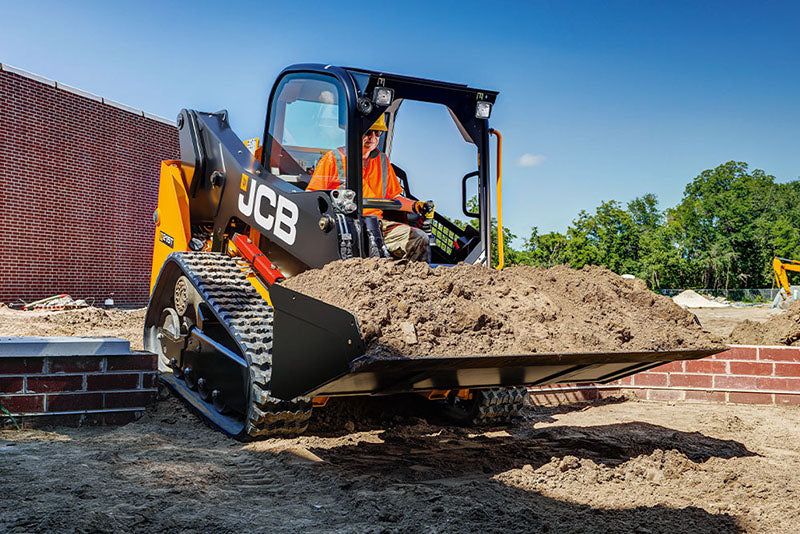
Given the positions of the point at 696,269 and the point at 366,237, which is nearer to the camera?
the point at 366,237

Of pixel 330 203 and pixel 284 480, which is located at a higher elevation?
pixel 330 203

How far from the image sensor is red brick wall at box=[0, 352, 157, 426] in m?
4.44

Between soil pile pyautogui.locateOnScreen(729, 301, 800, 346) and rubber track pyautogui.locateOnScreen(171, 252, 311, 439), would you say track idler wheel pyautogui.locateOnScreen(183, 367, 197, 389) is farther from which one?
soil pile pyautogui.locateOnScreen(729, 301, 800, 346)

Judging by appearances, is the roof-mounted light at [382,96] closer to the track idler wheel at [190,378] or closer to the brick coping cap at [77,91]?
the track idler wheel at [190,378]

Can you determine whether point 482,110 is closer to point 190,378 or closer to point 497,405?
point 497,405

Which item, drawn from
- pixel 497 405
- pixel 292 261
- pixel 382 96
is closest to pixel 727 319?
pixel 497 405

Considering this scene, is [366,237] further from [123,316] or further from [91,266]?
[91,266]

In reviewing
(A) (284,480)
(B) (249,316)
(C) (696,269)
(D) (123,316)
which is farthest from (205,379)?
(C) (696,269)

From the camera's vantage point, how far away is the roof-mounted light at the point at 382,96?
15.0 feet

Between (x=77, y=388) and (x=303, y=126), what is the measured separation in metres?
2.56

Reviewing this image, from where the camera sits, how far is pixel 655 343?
387 centimetres

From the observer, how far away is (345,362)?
322 centimetres

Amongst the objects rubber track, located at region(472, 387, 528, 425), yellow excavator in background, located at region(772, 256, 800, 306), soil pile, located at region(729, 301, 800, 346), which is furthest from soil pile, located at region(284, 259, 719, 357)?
yellow excavator in background, located at region(772, 256, 800, 306)

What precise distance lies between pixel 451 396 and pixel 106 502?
2920 mm
